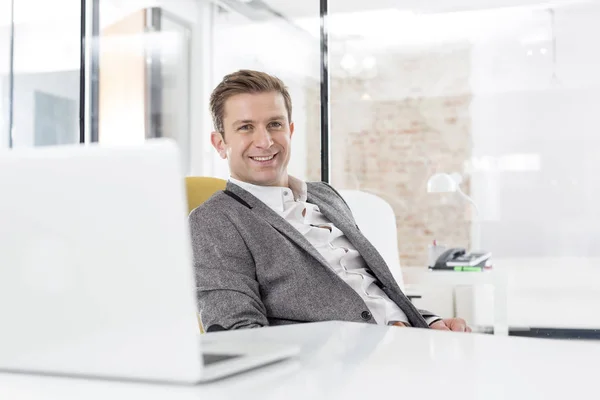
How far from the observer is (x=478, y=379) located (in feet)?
2.20

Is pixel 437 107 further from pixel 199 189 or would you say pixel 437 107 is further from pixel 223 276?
pixel 223 276

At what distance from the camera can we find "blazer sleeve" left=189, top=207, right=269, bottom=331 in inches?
58.4

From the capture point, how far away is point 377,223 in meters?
2.29

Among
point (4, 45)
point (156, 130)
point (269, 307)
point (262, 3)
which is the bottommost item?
point (269, 307)

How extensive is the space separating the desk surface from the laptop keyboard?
0.10 feet

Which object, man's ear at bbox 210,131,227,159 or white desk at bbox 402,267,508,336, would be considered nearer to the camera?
man's ear at bbox 210,131,227,159

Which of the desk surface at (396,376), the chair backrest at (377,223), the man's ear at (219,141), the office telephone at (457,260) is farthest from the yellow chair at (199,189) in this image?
the office telephone at (457,260)

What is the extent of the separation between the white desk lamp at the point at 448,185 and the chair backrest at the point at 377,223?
64.1 inches

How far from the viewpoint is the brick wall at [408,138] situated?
13.7 ft

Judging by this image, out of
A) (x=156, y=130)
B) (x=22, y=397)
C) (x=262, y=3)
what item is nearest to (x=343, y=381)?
(x=22, y=397)

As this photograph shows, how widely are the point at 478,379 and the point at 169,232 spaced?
304mm

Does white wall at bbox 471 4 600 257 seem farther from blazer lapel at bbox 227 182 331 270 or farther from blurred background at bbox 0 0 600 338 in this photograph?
blazer lapel at bbox 227 182 331 270

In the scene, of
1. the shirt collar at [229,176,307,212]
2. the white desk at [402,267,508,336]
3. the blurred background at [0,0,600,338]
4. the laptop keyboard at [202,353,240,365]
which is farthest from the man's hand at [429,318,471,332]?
the blurred background at [0,0,600,338]

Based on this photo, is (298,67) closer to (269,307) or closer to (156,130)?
(156,130)
